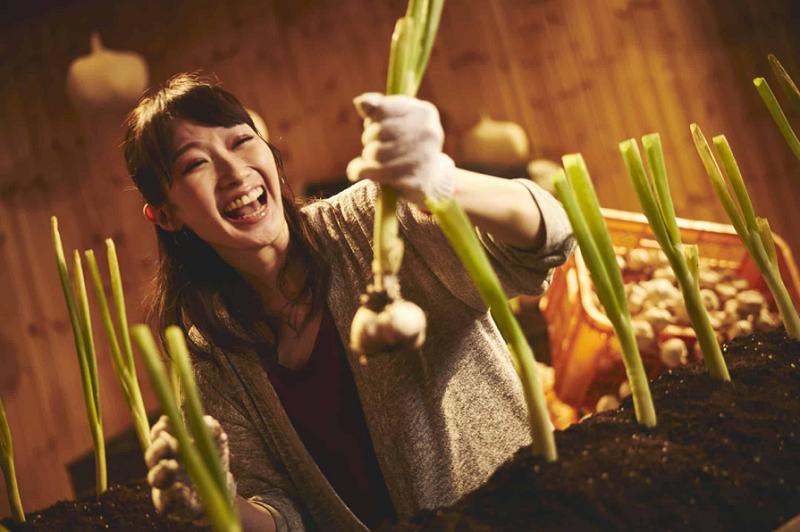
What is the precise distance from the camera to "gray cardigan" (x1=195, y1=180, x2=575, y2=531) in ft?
3.04

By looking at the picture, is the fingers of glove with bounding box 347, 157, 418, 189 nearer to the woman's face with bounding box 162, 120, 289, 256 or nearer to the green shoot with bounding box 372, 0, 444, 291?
the green shoot with bounding box 372, 0, 444, 291

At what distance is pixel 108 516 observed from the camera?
91 cm

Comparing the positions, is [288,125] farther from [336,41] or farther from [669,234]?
[669,234]

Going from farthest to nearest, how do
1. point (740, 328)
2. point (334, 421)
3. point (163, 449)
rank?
1. point (740, 328)
2. point (334, 421)
3. point (163, 449)

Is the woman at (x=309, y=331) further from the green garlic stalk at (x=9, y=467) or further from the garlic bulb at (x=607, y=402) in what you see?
the garlic bulb at (x=607, y=402)

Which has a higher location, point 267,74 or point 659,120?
point 267,74

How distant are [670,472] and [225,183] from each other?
0.70 meters

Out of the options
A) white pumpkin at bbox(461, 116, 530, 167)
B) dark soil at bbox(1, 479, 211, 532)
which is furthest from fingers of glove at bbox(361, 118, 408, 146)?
white pumpkin at bbox(461, 116, 530, 167)

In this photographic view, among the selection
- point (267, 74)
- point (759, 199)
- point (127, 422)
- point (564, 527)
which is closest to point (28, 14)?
point (267, 74)

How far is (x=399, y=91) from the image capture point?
1.76ft

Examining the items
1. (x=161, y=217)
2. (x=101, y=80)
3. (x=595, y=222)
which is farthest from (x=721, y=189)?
(x=101, y=80)

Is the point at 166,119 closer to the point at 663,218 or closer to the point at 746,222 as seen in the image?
the point at 663,218

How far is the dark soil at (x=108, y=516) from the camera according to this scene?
0.87 meters

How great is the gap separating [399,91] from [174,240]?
0.69 m
